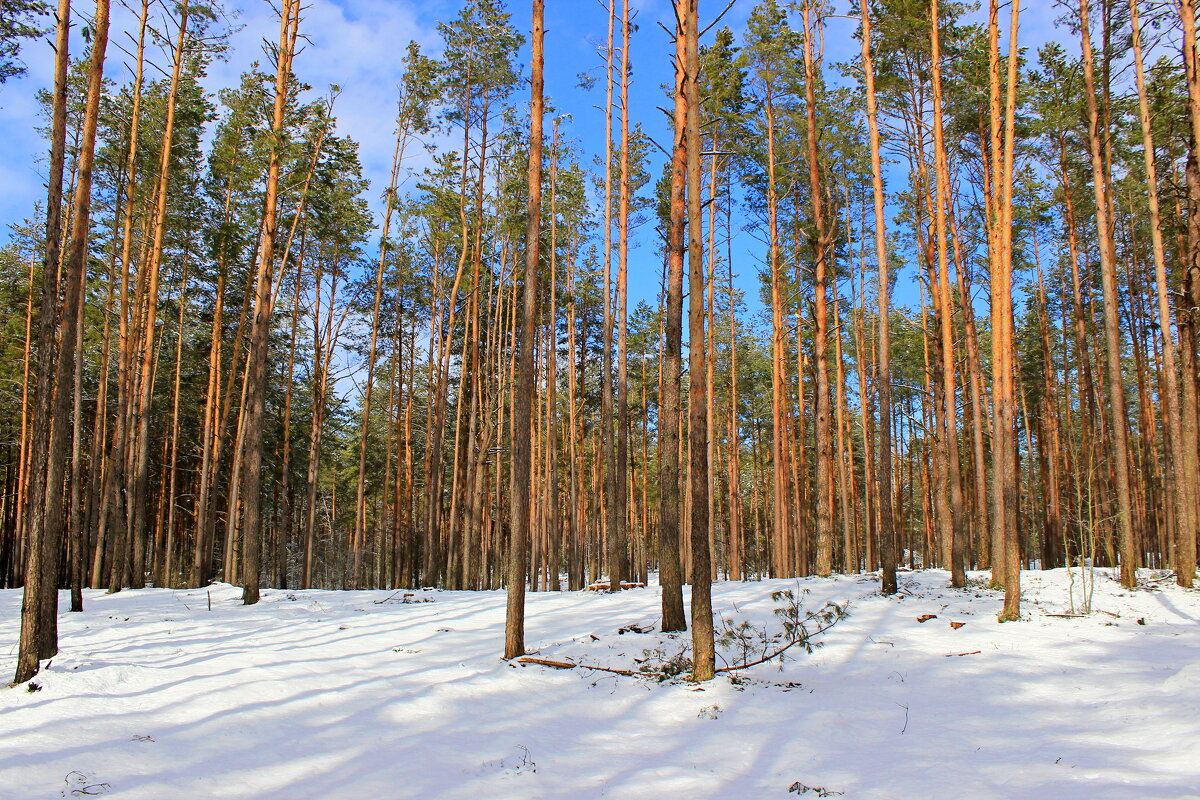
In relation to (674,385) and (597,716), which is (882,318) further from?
(597,716)

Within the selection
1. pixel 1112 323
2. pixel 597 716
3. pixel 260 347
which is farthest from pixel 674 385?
pixel 1112 323

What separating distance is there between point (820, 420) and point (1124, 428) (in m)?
6.06

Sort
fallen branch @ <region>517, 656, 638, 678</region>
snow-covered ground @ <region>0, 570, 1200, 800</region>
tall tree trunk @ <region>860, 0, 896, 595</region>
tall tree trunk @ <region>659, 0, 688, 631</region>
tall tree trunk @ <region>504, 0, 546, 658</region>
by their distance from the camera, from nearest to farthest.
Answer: snow-covered ground @ <region>0, 570, 1200, 800</region> < fallen branch @ <region>517, 656, 638, 678</region> < tall tree trunk @ <region>504, 0, 546, 658</region> < tall tree trunk @ <region>659, 0, 688, 631</region> < tall tree trunk @ <region>860, 0, 896, 595</region>

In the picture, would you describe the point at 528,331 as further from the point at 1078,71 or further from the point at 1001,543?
the point at 1078,71

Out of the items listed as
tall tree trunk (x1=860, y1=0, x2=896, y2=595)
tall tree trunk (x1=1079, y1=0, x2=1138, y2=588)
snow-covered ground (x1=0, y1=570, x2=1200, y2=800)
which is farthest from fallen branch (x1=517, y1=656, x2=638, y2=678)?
tall tree trunk (x1=1079, y1=0, x2=1138, y2=588)

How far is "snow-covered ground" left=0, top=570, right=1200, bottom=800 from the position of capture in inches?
168

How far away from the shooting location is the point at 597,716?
19.6 feet

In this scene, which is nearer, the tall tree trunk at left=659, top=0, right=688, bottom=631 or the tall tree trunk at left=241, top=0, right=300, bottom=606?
the tall tree trunk at left=659, top=0, right=688, bottom=631

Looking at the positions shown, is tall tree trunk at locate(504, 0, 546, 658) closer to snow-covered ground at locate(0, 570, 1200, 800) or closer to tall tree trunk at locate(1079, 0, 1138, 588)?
snow-covered ground at locate(0, 570, 1200, 800)

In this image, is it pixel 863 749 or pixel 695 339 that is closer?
pixel 863 749

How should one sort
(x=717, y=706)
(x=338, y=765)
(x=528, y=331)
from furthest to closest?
(x=528, y=331) → (x=717, y=706) → (x=338, y=765)

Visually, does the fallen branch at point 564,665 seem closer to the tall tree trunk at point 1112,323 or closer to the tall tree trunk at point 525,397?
the tall tree trunk at point 525,397

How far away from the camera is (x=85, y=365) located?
897 inches

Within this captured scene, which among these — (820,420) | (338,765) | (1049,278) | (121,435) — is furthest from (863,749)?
(1049,278)
